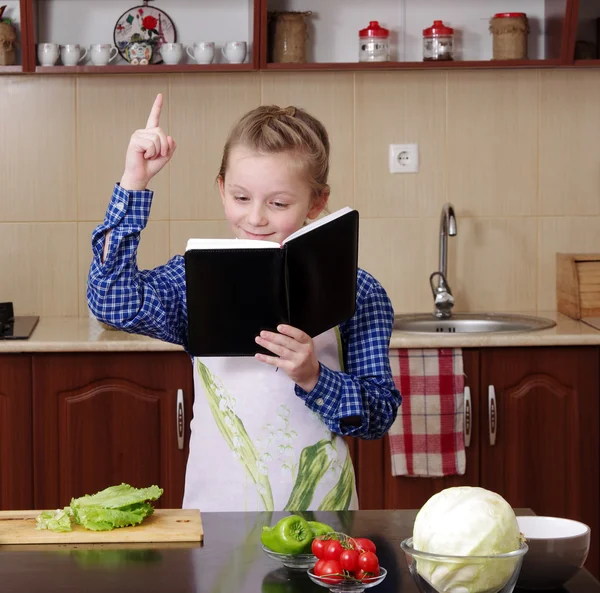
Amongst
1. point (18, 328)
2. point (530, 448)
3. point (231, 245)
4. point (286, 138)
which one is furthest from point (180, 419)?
point (231, 245)

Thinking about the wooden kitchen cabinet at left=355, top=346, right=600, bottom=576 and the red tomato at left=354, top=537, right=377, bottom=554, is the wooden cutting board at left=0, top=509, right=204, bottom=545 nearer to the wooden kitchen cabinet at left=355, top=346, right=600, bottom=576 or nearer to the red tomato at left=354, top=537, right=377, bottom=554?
the red tomato at left=354, top=537, right=377, bottom=554

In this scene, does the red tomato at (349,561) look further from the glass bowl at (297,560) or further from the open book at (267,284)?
the open book at (267,284)

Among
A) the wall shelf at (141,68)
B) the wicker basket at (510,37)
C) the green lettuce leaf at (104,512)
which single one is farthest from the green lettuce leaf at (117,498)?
the wicker basket at (510,37)

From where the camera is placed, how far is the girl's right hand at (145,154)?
1.29m

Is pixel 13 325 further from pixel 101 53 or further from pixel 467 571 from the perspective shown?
pixel 467 571

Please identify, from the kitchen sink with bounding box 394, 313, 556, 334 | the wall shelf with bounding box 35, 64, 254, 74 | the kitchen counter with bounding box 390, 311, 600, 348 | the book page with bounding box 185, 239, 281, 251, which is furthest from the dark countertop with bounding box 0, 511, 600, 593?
the wall shelf with bounding box 35, 64, 254, 74

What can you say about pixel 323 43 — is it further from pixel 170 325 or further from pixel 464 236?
pixel 170 325

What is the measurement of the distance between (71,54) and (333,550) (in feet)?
6.90

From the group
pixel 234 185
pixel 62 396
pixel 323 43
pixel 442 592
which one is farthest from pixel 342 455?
pixel 323 43

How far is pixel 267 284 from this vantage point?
1267mm

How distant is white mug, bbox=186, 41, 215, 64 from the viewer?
2736 millimetres

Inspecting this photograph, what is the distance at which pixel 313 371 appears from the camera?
1.36 m

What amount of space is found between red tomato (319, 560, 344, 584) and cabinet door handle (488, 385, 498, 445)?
1563 mm

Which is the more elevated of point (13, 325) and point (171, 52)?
point (171, 52)
